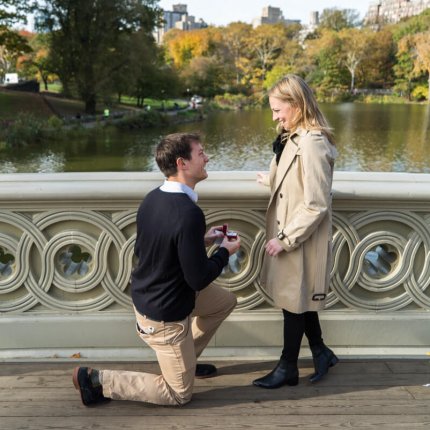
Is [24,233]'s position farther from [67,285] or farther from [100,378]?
[100,378]

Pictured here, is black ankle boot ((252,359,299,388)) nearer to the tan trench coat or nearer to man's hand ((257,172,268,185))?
the tan trench coat

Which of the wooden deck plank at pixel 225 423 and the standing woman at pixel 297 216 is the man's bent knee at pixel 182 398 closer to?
the wooden deck plank at pixel 225 423

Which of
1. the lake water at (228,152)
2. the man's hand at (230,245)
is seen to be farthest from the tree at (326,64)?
the man's hand at (230,245)

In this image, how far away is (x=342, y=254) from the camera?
3.05 metres

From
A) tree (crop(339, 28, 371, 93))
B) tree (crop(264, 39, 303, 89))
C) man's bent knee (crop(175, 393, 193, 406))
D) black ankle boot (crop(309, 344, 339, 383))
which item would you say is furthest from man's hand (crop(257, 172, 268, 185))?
tree (crop(339, 28, 371, 93))

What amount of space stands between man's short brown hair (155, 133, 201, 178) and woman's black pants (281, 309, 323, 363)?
102 cm

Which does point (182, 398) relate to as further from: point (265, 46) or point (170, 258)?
point (265, 46)

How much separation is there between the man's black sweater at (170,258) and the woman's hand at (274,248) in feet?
0.82

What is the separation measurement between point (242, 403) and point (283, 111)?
1515 millimetres

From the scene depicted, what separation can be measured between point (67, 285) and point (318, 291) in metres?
1.48

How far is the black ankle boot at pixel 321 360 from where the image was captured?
282cm

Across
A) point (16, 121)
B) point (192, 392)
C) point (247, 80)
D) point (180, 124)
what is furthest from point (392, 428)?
point (247, 80)

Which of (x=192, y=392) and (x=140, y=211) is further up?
(x=140, y=211)

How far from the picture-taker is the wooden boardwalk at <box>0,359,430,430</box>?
2439 millimetres
